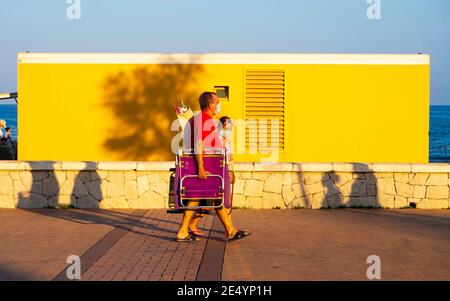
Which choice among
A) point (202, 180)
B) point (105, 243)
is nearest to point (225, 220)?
point (202, 180)

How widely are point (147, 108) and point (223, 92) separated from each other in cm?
175

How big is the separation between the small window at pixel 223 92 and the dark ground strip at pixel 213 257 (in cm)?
633

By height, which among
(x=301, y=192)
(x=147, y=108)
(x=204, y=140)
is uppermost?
(x=147, y=108)

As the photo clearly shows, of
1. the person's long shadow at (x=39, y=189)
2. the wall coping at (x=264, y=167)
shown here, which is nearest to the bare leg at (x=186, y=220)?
the wall coping at (x=264, y=167)

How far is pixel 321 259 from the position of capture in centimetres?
865

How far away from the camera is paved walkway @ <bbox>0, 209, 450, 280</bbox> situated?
793cm

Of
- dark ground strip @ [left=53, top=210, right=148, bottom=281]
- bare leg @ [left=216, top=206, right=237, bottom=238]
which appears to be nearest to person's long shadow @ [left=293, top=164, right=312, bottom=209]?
dark ground strip @ [left=53, top=210, right=148, bottom=281]

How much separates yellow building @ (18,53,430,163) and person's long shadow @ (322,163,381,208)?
13.1ft

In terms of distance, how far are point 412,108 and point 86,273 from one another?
11.1 m

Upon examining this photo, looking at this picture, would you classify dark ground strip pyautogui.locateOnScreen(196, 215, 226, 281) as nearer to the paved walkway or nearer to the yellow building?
the paved walkway

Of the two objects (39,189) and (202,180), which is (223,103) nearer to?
(39,189)

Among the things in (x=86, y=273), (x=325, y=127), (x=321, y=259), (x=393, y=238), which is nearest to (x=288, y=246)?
(x=321, y=259)

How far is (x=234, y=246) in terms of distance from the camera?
9.54 metres

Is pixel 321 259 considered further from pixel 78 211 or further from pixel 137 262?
pixel 78 211
